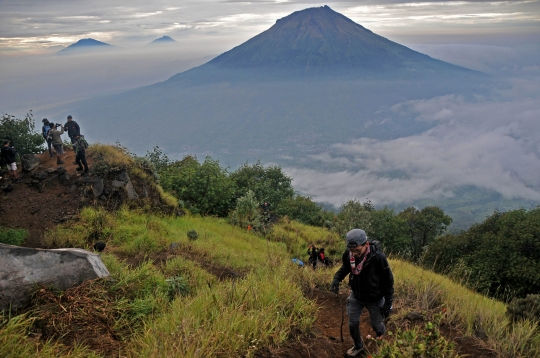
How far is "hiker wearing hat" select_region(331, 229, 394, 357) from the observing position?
181 inches

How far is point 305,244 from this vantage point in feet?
59.4

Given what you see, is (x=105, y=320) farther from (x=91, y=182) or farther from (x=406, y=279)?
(x=91, y=182)

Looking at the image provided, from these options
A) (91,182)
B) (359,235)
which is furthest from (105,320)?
(91,182)

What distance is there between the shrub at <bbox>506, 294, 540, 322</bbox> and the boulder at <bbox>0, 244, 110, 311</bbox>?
22.4 feet

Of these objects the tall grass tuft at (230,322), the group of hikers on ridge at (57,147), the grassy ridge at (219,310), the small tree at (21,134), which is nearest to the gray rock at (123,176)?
the group of hikers on ridge at (57,147)

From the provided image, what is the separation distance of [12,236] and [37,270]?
6080 mm

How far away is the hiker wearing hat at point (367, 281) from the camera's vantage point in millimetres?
4609

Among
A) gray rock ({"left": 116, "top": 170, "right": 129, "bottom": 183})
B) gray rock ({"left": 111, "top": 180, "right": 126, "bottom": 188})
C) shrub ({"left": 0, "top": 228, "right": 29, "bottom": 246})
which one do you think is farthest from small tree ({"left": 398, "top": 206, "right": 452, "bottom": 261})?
shrub ({"left": 0, "top": 228, "right": 29, "bottom": 246})

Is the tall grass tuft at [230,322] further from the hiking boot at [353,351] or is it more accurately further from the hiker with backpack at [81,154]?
the hiker with backpack at [81,154]

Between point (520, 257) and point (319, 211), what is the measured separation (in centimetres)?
1721

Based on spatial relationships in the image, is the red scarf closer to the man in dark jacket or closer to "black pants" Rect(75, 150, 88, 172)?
"black pants" Rect(75, 150, 88, 172)

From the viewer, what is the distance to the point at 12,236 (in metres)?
10.0

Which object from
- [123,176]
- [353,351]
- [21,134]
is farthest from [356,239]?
[21,134]

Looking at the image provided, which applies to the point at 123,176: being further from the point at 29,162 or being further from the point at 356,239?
the point at 356,239
